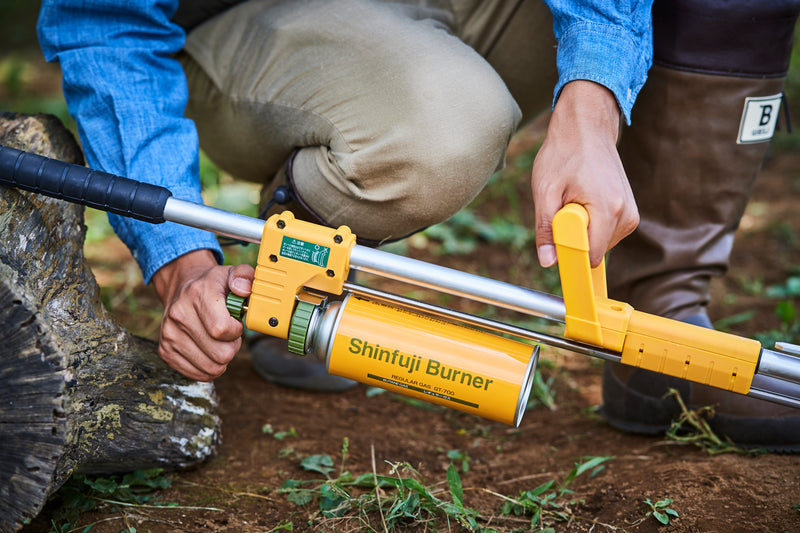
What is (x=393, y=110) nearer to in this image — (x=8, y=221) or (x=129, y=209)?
(x=129, y=209)

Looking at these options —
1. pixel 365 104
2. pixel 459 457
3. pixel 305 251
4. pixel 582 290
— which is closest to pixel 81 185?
pixel 305 251

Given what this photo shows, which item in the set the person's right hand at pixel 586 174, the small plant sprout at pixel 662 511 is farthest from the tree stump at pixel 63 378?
the small plant sprout at pixel 662 511

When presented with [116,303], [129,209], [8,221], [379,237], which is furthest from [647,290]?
[116,303]

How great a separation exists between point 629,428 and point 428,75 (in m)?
1.18

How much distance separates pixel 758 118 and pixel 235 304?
4.91 feet

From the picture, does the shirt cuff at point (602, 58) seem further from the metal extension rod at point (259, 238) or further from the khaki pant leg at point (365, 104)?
the metal extension rod at point (259, 238)

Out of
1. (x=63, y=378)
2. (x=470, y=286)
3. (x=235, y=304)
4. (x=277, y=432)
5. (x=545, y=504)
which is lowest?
(x=277, y=432)

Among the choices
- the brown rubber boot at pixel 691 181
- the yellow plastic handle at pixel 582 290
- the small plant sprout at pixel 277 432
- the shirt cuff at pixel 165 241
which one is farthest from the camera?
the small plant sprout at pixel 277 432

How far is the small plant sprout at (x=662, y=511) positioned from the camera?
148 centimetres

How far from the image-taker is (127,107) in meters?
1.61

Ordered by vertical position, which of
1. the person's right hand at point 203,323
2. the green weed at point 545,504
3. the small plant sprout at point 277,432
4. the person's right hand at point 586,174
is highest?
the person's right hand at point 586,174

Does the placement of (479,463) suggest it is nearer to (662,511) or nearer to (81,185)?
(662,511)

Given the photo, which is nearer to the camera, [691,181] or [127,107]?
[127,107]

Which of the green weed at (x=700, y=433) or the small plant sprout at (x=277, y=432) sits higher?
the green weed at (x=700, y=433)
